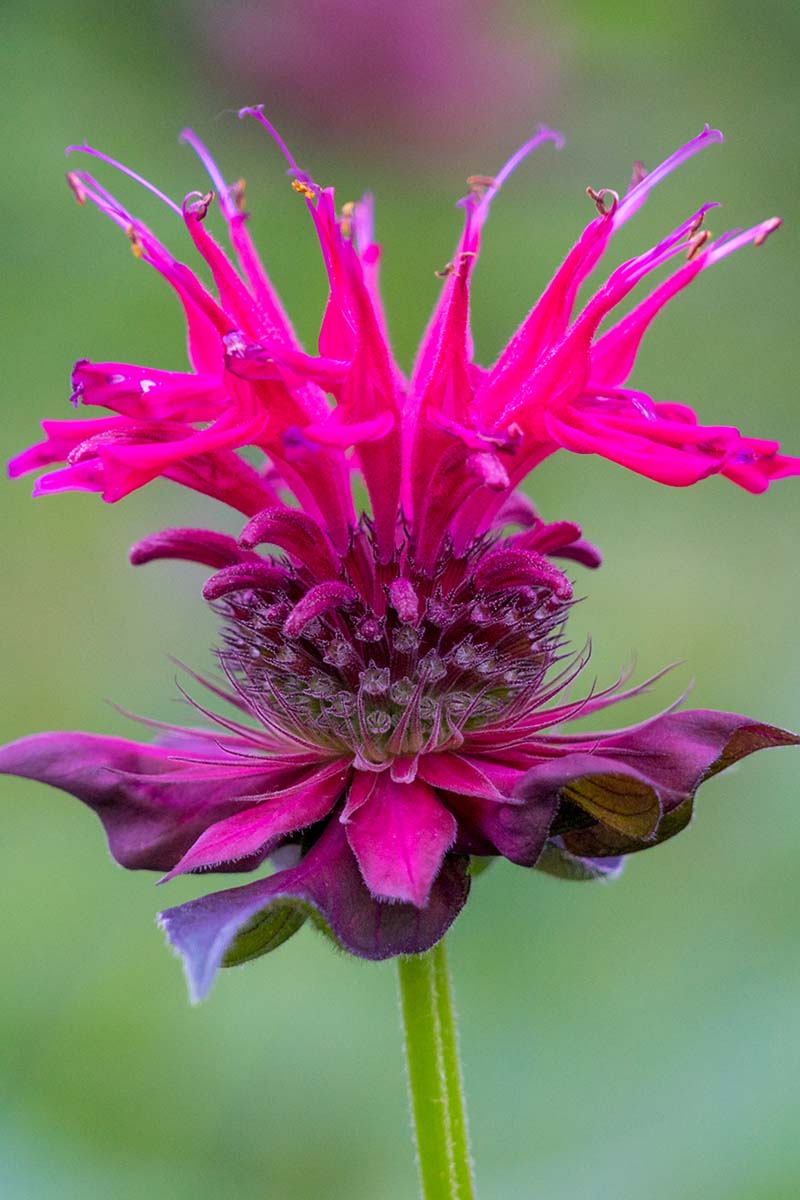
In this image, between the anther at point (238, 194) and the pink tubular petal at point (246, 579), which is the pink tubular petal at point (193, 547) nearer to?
the pink tubular petal at point (246, 579)

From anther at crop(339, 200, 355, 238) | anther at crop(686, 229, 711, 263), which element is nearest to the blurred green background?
anther at crop(339, 200, 355, 238)

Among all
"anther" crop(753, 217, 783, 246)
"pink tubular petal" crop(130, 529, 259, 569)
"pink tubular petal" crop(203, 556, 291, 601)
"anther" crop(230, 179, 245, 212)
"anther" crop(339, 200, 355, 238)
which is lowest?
"pink tubular petal" crop(203, 556, 291, 601)

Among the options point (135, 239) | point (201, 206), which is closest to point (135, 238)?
point (135, 239)

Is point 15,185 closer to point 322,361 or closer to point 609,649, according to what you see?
point 609,649

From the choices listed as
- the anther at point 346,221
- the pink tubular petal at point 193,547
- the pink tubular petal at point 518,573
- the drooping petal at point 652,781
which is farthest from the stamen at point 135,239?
the drooping petal at point 652,781

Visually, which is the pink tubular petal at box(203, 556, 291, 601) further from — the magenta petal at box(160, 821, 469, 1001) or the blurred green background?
the blurred green background

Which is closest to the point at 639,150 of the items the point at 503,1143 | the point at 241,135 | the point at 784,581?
the point at 241,135

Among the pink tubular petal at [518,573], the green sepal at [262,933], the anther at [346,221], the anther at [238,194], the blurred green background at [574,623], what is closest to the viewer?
the green sepal at [262,933]
